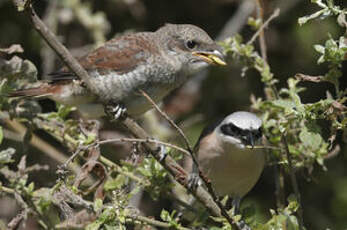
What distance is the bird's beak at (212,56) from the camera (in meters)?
3.68

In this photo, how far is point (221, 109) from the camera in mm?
6008

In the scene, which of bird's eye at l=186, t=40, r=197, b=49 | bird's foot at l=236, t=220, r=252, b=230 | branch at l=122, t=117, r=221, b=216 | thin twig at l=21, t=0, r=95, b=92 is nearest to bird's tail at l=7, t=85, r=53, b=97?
bird's eye at l=186, t=40, r=197, b=49

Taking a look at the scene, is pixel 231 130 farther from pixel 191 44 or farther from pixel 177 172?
pixel 177 172

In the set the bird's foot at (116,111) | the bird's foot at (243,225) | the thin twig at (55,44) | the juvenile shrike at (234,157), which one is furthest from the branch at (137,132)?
the juvenile shrike at (234,157)

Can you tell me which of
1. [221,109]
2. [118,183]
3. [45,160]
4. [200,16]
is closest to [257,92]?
[221,109]

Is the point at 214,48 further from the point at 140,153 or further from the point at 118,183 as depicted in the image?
the point at 118,183

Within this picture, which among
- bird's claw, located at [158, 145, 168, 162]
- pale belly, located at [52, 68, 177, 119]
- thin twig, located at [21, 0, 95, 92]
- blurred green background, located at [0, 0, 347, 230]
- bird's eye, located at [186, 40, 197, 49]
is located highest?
thin twig, located at [21, 0, 95, 92]

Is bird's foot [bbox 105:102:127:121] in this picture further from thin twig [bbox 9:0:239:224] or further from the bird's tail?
the bird's tail

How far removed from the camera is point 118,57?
12.8ft

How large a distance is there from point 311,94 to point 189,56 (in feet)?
6.63

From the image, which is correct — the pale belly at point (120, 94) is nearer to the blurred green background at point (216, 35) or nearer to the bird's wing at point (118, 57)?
the bird's wing at point (118, 57)

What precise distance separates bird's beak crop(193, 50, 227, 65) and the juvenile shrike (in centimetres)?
37

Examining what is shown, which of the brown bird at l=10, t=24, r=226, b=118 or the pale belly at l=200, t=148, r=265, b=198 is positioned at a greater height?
the brown bird at l=10, t=24, r=226, b=118

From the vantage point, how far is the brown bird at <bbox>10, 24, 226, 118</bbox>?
3674 mm
